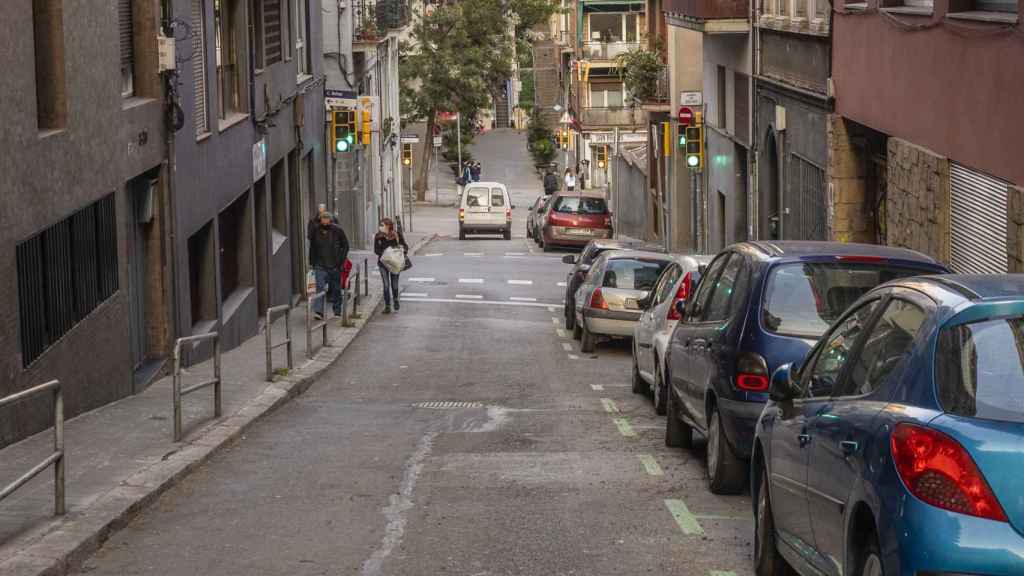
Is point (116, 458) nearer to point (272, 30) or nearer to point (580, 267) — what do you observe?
point (580, 267)

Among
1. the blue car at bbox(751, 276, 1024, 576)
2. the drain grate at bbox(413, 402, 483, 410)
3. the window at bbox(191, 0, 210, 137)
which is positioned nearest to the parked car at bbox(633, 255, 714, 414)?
the drain grate at bbox(413, 402, 483, 410)

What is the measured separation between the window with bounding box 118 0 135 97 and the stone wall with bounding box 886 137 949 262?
8.71m

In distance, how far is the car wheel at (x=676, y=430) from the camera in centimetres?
1268

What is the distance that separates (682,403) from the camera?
12.3m

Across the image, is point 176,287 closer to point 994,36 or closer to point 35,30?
point 35,30

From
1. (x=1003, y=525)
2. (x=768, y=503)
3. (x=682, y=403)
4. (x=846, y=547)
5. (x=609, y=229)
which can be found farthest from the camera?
(x=609, y=229)

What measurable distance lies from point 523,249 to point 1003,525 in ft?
156

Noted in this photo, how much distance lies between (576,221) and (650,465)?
37915mm

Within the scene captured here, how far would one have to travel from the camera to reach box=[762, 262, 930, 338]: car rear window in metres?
10.3

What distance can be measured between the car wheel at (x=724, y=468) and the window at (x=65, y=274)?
5.38 m

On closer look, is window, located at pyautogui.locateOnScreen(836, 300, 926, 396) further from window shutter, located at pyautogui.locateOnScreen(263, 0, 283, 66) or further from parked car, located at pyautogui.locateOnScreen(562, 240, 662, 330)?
window shutter, located at pyautogui.locateOnScreen(263, 0, 283, 66)

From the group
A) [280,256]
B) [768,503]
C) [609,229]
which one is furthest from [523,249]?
[768,503]

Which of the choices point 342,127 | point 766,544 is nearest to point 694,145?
point 342,127

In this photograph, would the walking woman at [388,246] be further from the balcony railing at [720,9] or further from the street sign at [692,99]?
the street sign at [692,99]
